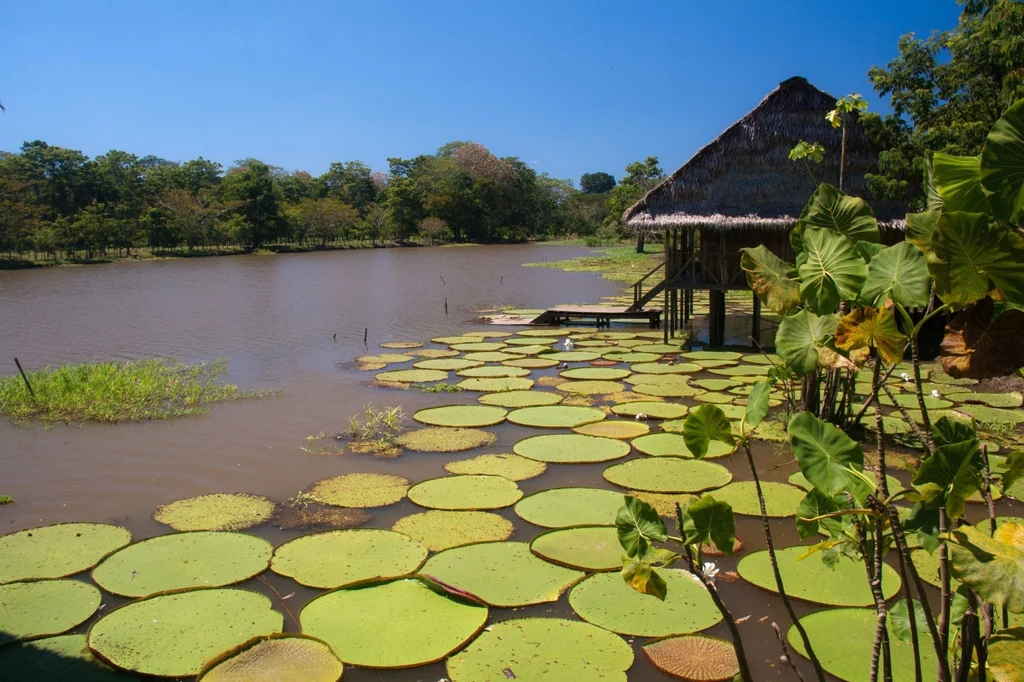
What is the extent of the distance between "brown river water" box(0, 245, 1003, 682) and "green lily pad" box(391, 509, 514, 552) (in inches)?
4.5

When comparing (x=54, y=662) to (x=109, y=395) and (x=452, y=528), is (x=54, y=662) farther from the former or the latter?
(x=109, y=395)

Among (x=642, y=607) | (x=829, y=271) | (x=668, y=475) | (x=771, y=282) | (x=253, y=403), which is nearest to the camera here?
(x=829, y=271)

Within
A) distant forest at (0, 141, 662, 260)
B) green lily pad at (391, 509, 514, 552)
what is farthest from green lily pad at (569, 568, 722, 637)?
distant forest at (0, 141, 662, 260)

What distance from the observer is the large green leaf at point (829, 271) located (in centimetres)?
176

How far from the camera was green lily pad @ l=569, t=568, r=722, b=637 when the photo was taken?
10.5ft

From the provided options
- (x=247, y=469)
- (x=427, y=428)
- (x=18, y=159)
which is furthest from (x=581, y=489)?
(x=18, y=159)

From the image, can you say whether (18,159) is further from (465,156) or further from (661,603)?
(661,603)

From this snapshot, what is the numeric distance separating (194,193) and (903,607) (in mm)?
46076

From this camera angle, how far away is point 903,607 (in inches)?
79.0

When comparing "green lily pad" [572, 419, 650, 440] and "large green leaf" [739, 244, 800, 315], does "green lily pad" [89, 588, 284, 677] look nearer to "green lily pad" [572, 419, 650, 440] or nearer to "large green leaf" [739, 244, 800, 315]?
"large green leaf" [739, 244, 800, 315]

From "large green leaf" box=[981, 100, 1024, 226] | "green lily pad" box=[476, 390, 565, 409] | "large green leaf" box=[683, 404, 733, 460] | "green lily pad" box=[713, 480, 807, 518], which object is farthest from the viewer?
"green lily pad" box=[476, 390, 565, 409]

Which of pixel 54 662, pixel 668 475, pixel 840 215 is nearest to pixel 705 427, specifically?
pixel 840 215

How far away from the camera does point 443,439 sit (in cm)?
Answer: 619

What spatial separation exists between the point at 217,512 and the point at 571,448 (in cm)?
265
